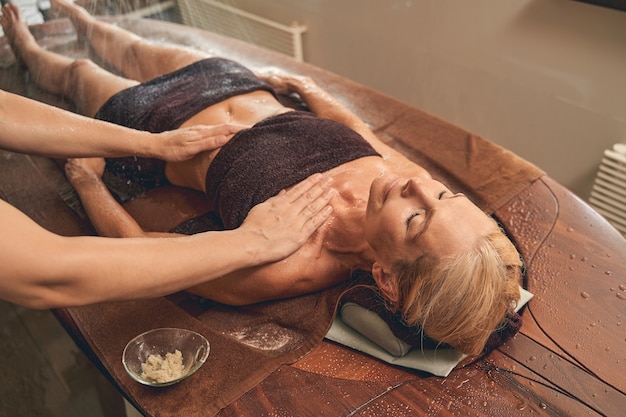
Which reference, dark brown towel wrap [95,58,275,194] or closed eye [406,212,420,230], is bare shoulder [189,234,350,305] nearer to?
closed eye [406,212,420,230]

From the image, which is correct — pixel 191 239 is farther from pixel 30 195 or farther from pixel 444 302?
pixel 30 195

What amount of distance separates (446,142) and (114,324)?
144 cm

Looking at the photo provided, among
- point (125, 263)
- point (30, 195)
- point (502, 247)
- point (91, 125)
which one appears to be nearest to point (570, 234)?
point (502, 247)

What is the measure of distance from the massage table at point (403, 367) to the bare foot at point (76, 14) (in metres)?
0.82

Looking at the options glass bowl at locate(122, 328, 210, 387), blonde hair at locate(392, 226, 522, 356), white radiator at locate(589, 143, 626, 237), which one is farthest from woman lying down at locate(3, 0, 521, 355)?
white radiator at locate(589, 143, 626, 237)

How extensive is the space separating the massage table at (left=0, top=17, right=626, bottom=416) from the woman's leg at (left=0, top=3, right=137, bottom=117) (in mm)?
308

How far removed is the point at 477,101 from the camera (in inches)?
118

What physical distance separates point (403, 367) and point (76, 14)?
7.38 ft

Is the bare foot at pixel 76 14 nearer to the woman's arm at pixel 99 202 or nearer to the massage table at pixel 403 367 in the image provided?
the massage table at pixel 403 367

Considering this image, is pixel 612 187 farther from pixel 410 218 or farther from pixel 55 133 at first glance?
pixel 55 133

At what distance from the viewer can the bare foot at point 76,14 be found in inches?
101

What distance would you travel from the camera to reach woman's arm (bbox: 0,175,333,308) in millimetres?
1051

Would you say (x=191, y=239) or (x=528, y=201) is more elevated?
(x=191, y=239)

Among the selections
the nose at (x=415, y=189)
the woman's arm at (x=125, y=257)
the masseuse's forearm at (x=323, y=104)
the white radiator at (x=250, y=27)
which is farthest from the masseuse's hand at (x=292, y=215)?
the white radiator at (x=250, y=27)
